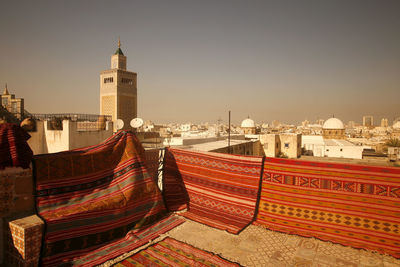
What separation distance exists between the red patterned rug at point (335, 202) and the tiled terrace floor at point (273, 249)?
0.21m

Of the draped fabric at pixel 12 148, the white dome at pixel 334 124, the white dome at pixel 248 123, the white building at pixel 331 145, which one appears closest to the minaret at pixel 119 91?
the white dome at pixel 248 123

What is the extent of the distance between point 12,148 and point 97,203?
1385 mm

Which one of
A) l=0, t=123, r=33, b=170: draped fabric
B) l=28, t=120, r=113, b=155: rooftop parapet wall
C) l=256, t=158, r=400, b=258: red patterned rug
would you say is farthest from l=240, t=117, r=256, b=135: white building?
l=0, t=123, r=33, b=170: draped fabric

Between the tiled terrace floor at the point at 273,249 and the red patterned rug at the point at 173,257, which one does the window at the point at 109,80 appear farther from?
the red patterned rug at the point at 173,257

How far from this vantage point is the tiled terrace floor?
332 centimetres

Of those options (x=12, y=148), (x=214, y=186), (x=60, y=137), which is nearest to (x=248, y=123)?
(x=60, y=137)

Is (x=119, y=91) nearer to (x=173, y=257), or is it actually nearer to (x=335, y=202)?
(x=173, y=257)

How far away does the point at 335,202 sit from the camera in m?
3.94

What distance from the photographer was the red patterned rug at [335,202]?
11.8 feet

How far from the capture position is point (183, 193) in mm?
5355

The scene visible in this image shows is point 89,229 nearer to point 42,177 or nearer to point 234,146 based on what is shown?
point 42,177

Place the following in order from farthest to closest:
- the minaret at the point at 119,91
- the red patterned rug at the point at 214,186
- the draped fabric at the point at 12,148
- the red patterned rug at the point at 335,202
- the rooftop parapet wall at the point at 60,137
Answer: the minaret at the point at 119,91, the rooftop parapet wall at the point at 60,137, the red patterned rug at the point at 214,186, the red patterned rug at the point at 335,202, the draped fabric at the point at 12,148

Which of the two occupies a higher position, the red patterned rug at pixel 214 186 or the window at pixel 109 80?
the window at pixel 109 80

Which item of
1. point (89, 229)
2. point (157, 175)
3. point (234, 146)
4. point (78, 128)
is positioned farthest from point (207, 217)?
point (234, 146)
